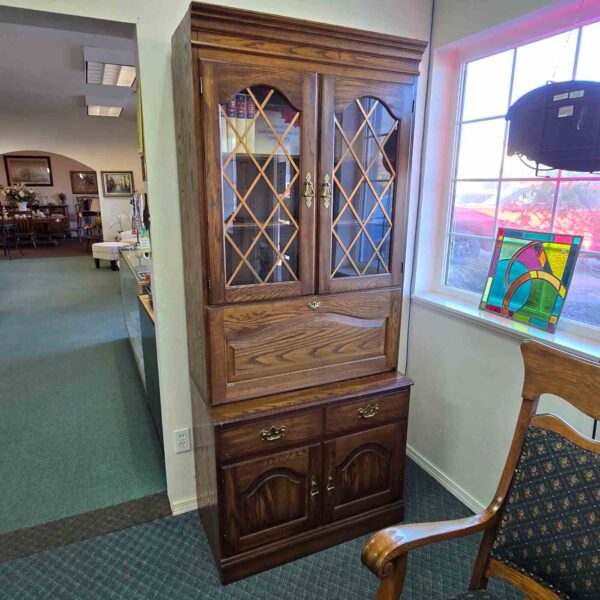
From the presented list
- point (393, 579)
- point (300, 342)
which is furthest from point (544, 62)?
point (393, 579)

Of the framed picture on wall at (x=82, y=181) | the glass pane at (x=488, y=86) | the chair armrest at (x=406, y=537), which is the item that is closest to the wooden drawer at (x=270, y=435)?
the chair armrest at (x=406, y=537)

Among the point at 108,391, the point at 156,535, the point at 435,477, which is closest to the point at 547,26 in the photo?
the point at 435,477

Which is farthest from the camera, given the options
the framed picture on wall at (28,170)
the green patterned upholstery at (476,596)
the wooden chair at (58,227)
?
the framed picture on wall at (28,170)

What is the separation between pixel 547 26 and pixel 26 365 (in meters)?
4.37

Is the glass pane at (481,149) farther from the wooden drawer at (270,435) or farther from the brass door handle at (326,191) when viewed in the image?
the wooden drawer at (270,435)

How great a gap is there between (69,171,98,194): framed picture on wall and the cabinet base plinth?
1393cm

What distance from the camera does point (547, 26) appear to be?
1740 millimetres

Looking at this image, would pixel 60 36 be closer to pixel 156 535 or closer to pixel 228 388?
pixel 228 388

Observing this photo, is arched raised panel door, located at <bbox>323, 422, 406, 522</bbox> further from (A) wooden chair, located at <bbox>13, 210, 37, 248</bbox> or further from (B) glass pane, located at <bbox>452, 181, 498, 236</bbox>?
(A) wooden chair, located at <bbox>13, 210, 37, 248</bbox>

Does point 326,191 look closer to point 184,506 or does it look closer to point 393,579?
point 393,579

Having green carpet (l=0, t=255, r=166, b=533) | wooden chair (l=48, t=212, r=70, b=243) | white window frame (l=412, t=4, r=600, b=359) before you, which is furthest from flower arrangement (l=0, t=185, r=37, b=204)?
white window frame (l=412, t=4, r=600, b=359)

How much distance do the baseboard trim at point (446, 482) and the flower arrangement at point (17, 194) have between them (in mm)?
12512

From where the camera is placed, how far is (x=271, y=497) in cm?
179

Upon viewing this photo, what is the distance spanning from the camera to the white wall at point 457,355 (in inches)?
72.1
